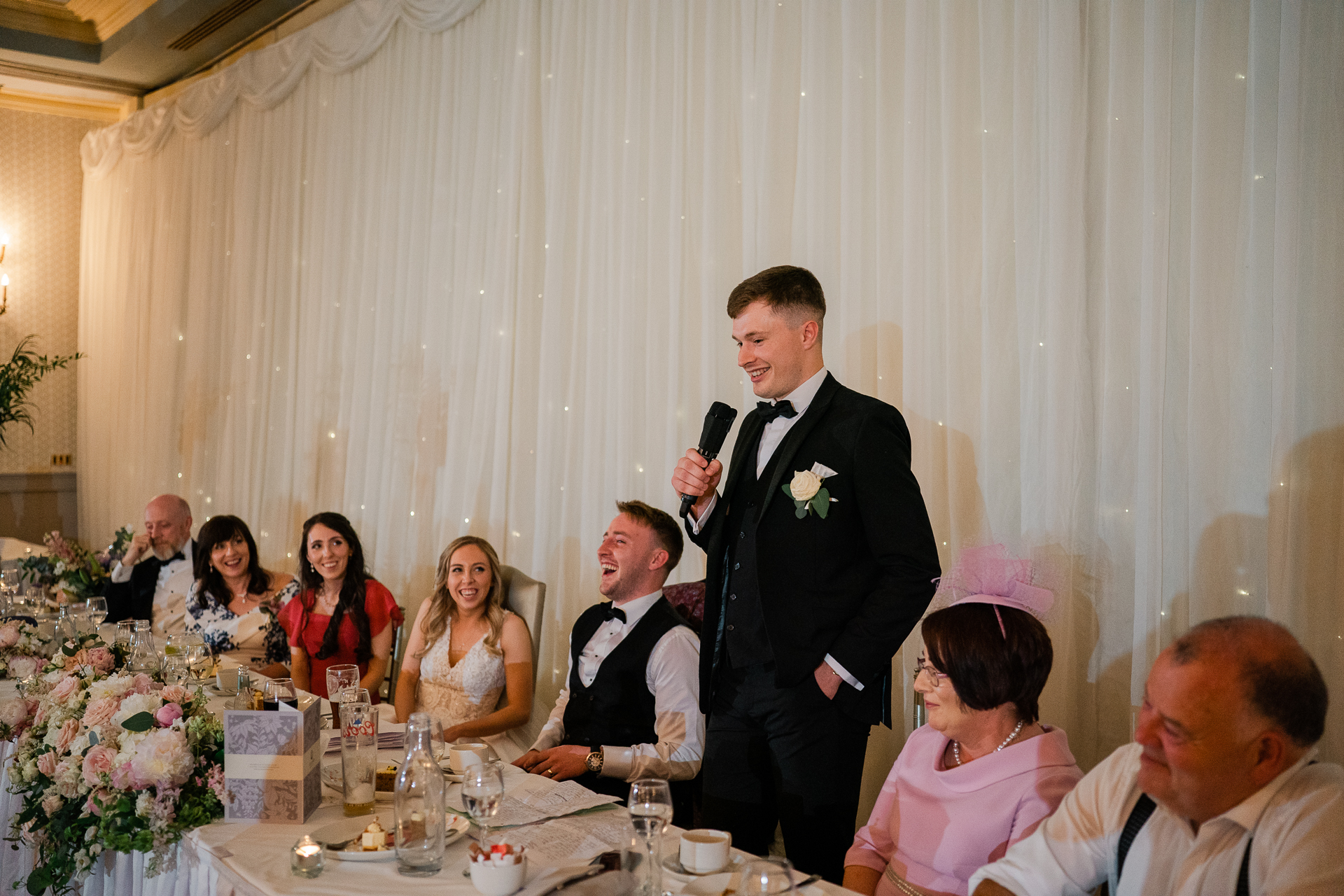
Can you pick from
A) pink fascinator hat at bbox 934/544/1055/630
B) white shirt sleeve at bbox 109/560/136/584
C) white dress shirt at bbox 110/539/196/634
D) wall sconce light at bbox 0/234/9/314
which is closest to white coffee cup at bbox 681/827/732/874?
pink fascinator hat at bbox 934/544/1055/630

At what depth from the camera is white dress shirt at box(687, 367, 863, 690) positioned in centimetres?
236

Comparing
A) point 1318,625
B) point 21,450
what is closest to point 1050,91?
point 1318,625

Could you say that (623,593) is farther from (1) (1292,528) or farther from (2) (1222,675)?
(2) (1222,675)

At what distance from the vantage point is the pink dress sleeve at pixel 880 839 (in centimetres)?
202

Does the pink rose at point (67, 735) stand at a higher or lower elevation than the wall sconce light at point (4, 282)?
lower

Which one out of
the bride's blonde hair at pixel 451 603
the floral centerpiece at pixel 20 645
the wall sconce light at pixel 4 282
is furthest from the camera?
the wall sconce light at pixel 4 282

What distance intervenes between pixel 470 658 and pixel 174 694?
1452 millimetres

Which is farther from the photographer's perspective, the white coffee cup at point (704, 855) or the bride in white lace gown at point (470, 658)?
the bride in white lace gown at point (470, 658)

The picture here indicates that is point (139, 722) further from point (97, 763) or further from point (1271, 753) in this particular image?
point (1271, 753)

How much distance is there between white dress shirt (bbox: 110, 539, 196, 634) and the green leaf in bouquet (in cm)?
284

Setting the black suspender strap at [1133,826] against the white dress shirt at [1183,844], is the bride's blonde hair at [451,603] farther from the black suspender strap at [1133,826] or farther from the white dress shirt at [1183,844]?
the black suspender strap at [1133,826]

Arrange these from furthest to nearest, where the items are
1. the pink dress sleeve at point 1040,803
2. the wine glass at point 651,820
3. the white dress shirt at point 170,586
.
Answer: the white dress shirt at point 170,586 → the pink dress sleeve at point 1040,803 → the wine glass at point 651,820

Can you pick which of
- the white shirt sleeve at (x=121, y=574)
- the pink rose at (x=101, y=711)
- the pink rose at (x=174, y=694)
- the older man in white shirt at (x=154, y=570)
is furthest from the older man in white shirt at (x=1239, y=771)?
the white shirt sleeve at (x=121, y=574)

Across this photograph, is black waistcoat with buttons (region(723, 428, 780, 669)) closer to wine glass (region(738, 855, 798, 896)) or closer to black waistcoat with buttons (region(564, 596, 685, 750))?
black waistcoat with buttons (region(564, 596, 685, 750))
